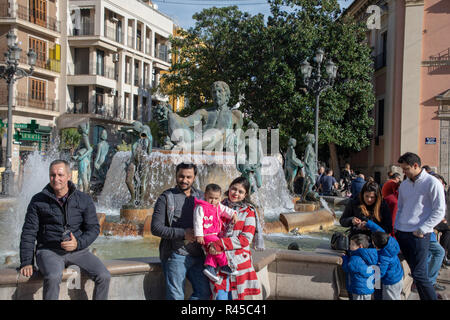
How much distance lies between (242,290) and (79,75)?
32925mm

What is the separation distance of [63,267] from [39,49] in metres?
31.3

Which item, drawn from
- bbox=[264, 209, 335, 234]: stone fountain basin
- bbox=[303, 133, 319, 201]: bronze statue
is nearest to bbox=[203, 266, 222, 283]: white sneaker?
bbox=[264, 209, 335, 234]: stone fountain basin

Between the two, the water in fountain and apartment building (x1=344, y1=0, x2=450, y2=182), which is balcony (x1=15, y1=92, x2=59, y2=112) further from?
apartment building (x1=344, y1=0, x2=450, y2=182)

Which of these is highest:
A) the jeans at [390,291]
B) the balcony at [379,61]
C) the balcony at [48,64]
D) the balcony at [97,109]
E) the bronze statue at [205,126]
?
the balcony at [48,64]

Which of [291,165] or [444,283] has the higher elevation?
[291,165]

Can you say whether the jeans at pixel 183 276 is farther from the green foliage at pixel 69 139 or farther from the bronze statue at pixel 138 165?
the green foliage at pixel 69 139

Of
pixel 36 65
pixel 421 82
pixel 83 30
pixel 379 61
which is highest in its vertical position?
pixel 83 30

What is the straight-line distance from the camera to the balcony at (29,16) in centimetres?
2838

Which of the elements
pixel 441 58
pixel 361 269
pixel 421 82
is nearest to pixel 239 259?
pixel 361 269

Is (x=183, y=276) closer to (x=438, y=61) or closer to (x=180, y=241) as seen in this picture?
(x=180, y=241)

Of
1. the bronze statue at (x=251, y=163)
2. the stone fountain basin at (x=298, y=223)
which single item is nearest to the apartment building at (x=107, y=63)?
the bronze statue at (x=251, y=163)

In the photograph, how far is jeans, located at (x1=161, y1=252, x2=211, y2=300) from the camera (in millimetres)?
3217

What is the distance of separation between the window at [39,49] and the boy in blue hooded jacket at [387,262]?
31.3 metres

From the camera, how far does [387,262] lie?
12.0 ft
